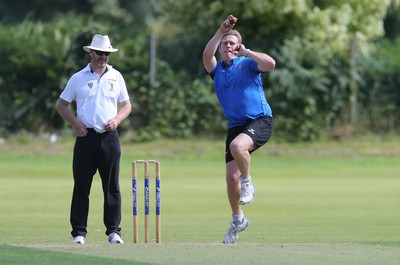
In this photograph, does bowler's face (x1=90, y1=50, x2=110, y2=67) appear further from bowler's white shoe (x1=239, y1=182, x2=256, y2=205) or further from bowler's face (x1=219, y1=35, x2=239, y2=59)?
bowler's white shoe (x1=239, y1=182, x2=256, y2=205)

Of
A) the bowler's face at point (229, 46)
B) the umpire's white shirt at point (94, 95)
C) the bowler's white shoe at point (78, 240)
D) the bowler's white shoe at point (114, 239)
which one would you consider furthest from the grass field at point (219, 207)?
the bowler's face at point (229, 46)

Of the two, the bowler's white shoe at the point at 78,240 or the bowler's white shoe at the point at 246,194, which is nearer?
the bowler's white shoe at the point at 246,194

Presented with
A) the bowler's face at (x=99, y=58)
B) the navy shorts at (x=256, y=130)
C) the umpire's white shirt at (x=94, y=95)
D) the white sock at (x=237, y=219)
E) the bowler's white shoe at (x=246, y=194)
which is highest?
the bowler's face at (x=99, y=58)

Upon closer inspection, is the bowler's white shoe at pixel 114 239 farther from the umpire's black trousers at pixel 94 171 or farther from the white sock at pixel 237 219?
the white sock at pixel 237 219

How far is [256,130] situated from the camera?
10.9 meters

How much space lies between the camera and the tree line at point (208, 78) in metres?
29.6

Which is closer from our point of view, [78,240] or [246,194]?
[246,194]

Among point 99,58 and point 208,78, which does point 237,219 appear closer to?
point 99,58

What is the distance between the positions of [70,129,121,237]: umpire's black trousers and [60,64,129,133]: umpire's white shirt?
0.40 ft

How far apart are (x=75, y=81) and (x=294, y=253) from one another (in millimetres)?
2906

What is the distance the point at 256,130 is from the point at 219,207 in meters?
6.35

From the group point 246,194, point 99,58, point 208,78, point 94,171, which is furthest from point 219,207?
point 208,78

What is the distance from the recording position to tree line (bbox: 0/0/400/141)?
97.0 feet

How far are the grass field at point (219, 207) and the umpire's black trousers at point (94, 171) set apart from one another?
15.2 inches
